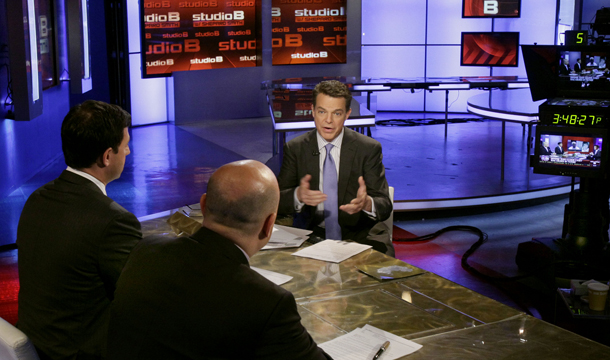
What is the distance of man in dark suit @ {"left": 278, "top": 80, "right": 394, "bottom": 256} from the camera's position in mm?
3082

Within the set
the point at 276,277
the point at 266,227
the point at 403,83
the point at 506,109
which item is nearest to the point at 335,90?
the point at 276,277

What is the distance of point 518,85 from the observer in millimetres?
9469

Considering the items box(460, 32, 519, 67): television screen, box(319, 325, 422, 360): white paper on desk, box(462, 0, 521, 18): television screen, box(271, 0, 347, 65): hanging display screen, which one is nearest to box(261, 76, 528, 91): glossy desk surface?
box(460, 32, 519, 67): television screen

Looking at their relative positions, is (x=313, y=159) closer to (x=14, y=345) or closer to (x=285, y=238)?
(x=285, y=238)

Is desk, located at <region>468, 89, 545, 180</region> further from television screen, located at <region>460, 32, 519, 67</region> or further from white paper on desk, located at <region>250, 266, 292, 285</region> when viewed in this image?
white paper on desk, located at <region>250, 266, 292, 285</region>

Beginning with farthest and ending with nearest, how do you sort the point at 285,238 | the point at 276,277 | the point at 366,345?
the point at 285,238
the point at 276,277
the point at 366,345

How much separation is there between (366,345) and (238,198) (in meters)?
0.61

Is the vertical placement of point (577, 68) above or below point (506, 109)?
above

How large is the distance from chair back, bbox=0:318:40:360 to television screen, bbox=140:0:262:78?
791 cm

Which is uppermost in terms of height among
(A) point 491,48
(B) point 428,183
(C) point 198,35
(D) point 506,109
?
(C) point 198,35

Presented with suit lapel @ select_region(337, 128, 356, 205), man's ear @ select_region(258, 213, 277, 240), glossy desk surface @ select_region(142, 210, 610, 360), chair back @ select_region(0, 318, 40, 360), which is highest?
man's ear @ select_region(258, 213, 277, 240)

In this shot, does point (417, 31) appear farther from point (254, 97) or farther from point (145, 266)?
point (145, 266)

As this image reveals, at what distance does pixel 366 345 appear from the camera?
1.62 m

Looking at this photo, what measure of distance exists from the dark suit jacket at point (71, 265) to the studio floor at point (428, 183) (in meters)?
2.33
